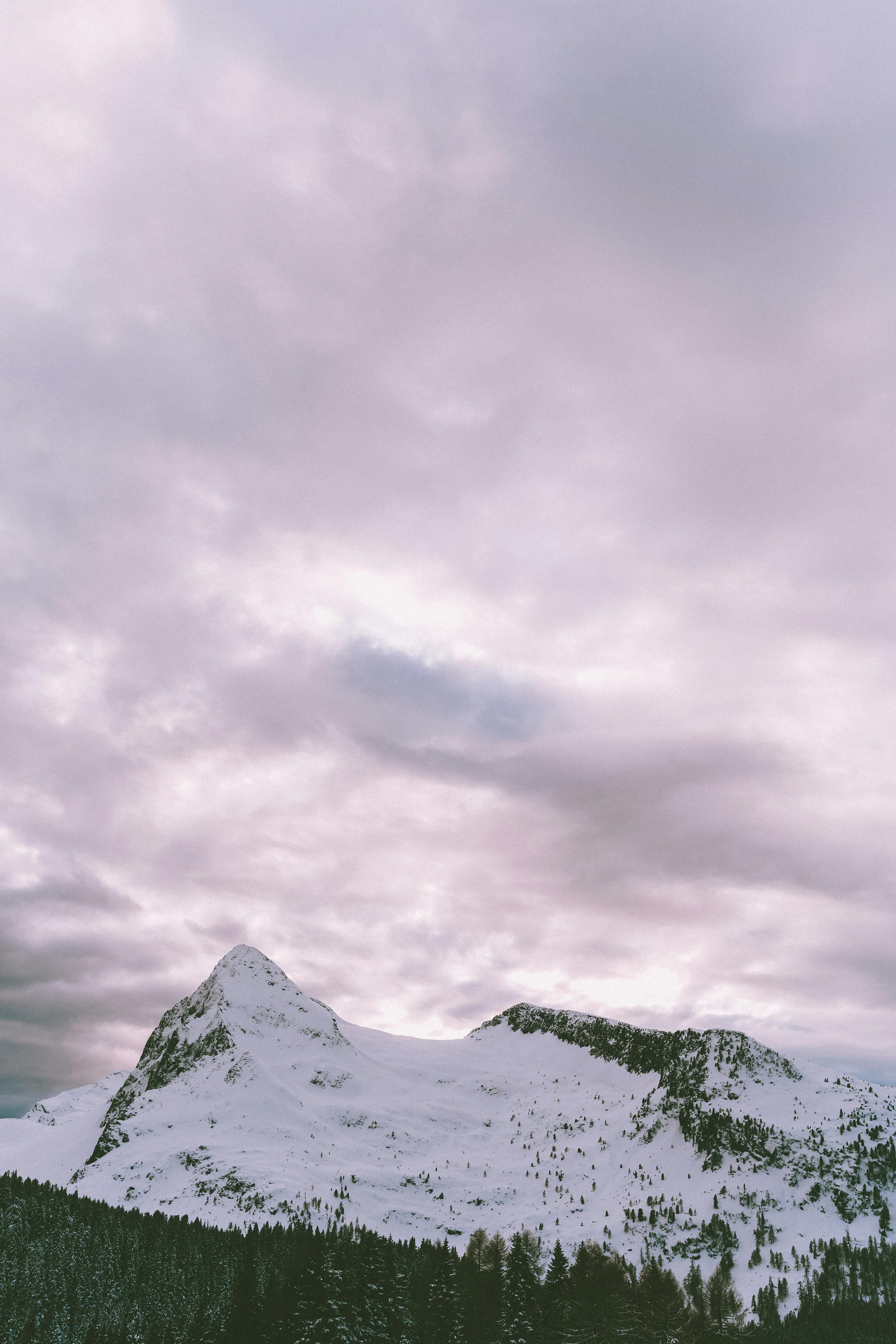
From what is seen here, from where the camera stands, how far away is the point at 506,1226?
646 feet

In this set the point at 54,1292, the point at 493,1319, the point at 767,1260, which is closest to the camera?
the point at 493,1319

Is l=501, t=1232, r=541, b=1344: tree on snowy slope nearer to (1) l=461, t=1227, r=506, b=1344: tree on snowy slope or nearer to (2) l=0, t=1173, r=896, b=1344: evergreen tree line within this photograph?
(2) l=0, t=1173, r=896, b=1344: evergreen tree line

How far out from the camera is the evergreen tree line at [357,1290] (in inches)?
4360

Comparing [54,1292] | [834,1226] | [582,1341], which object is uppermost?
[834,1226]

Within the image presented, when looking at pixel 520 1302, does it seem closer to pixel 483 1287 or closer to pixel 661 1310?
pixel 483 1287

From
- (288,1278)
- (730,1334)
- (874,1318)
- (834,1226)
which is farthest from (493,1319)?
(834,1226)

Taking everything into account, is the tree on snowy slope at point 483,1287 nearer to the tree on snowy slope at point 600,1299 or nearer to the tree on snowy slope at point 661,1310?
the tree on snowy slope at point 600,1299

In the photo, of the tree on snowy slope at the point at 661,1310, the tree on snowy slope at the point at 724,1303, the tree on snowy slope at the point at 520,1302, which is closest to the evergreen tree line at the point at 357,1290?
the tree on snowy slope at the point at 520,1302

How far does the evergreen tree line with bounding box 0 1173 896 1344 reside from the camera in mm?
110750

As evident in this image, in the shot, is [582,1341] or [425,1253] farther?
[425,1253]

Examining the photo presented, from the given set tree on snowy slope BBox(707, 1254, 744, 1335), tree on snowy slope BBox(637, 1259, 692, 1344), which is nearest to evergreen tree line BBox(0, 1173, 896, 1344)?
tree on snowy slope BBox(637, 1259, 692, 1344)

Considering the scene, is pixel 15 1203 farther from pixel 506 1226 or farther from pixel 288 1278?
pixel 506 1226

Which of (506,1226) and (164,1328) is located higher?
(506,1226)

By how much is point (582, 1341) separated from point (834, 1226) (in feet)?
376
